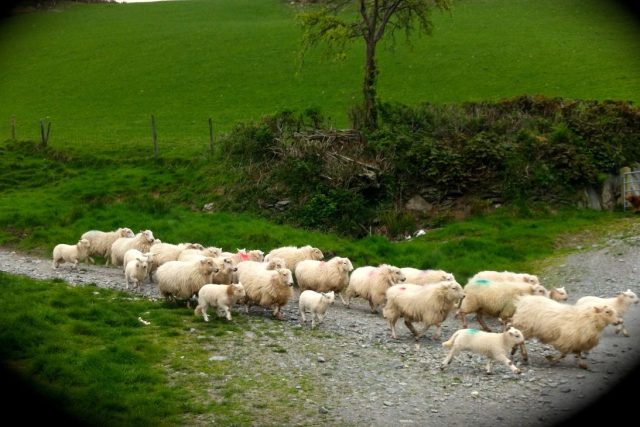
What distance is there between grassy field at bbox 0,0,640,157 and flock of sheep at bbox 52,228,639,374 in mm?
16617

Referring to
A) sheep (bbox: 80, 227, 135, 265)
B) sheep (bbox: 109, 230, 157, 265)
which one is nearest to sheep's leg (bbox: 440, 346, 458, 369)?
sheep (bbox: 109, 230, 157, 265)

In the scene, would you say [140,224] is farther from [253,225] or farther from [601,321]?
[601,321]

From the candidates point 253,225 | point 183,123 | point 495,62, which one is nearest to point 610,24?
point 253,225

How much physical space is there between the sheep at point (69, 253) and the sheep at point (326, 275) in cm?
723

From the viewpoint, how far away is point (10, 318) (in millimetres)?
10656

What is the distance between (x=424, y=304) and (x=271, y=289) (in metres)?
3.24

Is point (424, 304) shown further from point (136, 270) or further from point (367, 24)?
point (367, 24)

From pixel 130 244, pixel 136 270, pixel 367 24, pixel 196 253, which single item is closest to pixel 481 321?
pixel 196 253

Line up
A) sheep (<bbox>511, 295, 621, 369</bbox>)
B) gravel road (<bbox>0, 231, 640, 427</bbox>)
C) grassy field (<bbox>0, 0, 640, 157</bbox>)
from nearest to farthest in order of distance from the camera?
gravel road (<bbox>0, 231, 640, 427</bbox>) < sheep (<bbox>511, 295, 621, 369</bbox>) < grassy field (<bbox>0, 0, 640, 157</bbox>)

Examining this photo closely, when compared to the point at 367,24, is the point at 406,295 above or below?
below

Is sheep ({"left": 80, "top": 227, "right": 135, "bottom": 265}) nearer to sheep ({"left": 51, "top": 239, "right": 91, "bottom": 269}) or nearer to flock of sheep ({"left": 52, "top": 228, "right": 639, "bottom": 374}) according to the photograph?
sheep ({"left": 51, "top": 239, "right": 91, "bottom": 269})

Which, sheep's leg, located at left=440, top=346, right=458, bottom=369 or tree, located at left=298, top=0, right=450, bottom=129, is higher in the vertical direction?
tree, located at left=298, top=0, right=450, bottom=129

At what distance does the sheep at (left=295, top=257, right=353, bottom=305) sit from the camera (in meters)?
15.7

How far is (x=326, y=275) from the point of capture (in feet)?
51.7
